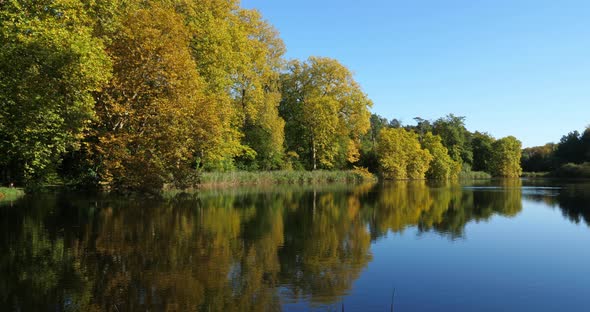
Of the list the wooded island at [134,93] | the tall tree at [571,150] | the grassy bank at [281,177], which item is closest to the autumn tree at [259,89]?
the wooded island at [134,93]

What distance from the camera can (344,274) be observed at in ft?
31.4

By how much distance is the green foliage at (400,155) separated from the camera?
6819cm

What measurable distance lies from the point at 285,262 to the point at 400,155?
202 feet

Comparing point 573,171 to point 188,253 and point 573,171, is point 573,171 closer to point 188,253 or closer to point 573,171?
point 573,171

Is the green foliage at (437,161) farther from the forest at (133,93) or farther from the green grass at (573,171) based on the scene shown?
the forest at (133,93)

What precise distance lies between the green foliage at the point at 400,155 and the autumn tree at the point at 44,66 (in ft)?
171

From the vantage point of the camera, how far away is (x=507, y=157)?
103 metres

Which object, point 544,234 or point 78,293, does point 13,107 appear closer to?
point 78,293

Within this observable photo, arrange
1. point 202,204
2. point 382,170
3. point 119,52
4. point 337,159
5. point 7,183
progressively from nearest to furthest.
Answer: point 202,204 → point 119,52 → point 7,183 → point 337,159 → point 382,170

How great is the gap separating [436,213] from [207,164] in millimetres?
24978

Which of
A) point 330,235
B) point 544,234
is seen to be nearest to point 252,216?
point 330,235

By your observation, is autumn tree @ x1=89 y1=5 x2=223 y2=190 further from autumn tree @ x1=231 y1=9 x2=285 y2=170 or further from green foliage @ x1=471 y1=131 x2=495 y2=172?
green foliage @ x1=471 y1=131 x2=495 y2=172

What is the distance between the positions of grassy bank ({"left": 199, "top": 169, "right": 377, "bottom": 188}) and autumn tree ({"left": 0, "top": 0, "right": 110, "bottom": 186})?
18805 mm

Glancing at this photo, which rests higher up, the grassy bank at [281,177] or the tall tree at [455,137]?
the tall tree at [455,137]
